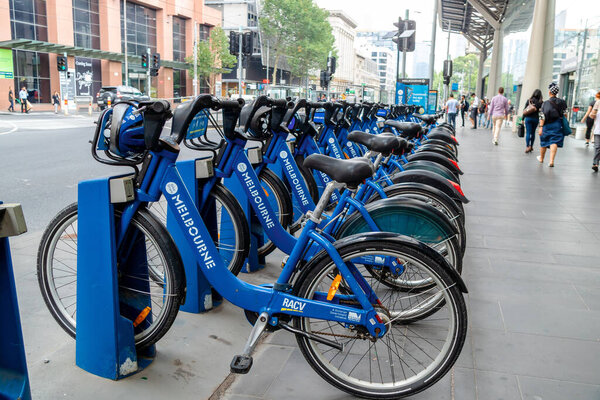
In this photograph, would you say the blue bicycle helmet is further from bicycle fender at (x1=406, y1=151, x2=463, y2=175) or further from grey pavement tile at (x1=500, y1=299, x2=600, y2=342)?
bicycle fender at (x1=406, y1=151, x2=463, y2=175)

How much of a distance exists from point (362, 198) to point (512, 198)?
200 inches

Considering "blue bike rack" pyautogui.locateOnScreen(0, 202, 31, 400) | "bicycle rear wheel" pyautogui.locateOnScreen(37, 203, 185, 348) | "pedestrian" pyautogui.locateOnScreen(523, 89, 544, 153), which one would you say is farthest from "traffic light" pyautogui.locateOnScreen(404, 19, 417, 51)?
"blue bike rack" pyautogui.locateOnScreen(0, 202, 31, 400)

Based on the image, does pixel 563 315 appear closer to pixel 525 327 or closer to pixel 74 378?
pixel 525 327

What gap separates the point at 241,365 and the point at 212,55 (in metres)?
57.2

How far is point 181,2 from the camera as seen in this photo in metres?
53.1

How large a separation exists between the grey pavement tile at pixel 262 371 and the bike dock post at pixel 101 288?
543mm

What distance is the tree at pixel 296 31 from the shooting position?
239 ft

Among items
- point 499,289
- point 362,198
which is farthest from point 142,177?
point 499,289

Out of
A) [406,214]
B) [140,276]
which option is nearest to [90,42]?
[140,276]

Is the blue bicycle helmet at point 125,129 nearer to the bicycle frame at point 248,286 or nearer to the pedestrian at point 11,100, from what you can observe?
the bicycle frame at point 248,286

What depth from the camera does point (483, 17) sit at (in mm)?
41469

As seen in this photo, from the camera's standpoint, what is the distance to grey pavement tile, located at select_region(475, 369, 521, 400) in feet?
8.80

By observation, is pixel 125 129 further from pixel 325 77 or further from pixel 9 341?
pixel 325 77

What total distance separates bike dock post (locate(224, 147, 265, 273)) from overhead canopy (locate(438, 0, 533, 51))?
27966 mm
